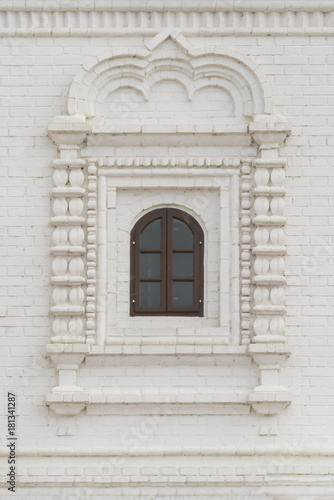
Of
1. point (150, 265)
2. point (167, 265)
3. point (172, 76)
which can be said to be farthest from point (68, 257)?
point (172, 76)

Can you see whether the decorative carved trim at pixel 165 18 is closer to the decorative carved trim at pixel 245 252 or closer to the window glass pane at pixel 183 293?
the decorative carved trim at pixel 245 252

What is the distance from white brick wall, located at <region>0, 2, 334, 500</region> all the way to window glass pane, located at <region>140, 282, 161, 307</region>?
0.77 feet

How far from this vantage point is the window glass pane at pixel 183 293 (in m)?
11.0

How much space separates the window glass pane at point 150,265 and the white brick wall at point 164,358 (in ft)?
1.21

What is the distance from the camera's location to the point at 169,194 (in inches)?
436

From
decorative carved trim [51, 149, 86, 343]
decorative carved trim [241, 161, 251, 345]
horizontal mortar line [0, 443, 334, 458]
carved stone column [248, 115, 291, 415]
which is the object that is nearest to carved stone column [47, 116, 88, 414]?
decorative carved trim [51, 149, 86, 343]

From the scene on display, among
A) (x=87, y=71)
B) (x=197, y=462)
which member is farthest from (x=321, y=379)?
(x=87, y=71)

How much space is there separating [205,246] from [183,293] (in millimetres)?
492

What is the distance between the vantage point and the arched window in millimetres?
10977

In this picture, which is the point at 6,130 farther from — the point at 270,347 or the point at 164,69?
the point at 270,347

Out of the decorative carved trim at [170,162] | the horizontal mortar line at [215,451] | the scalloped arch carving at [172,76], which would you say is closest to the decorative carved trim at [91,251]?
the decorative carved trim at [170,162]

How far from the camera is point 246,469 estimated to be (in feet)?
35.1

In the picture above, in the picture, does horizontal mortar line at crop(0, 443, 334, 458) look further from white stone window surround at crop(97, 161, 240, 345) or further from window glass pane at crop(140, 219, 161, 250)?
window glass pane at crop(140, 219, 161, 250)

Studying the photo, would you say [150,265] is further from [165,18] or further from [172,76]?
[165,18]
